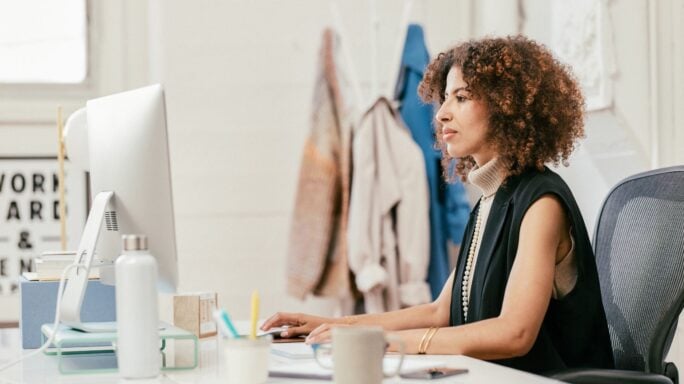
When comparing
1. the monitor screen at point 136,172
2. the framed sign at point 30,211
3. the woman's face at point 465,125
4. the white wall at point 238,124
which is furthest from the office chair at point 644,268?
the framed sign at point 30,211

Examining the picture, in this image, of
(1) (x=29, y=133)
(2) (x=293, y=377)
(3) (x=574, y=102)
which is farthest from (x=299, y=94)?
(2) (x=293, y=377)

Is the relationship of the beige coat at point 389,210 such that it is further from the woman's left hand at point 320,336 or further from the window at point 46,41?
the woman's left hand at point 320,336

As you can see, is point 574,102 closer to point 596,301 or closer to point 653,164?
point 596,301

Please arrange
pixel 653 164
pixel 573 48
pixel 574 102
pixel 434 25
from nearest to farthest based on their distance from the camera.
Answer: pixel 574 102, pixel 653 164, pixel 573 48, pixel 434 25

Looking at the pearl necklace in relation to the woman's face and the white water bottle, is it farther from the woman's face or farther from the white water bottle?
the white water bottle

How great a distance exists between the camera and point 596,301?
6.01 ft

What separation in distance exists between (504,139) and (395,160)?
1.72m

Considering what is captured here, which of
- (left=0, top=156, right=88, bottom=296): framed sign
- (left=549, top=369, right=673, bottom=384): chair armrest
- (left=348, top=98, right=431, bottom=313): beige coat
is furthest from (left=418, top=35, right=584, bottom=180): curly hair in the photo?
(left=0, top=156, right=88, bottom=296): framed sign

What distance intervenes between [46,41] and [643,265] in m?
2.64

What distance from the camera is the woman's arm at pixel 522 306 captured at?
1.65m

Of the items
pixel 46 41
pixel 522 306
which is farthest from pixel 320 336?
pixel 46 41

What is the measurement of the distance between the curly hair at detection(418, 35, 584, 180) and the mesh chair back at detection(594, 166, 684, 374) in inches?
6.6

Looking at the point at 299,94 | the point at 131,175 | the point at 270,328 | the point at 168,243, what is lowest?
the point at 270,328

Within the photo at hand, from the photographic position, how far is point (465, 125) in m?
1.99
